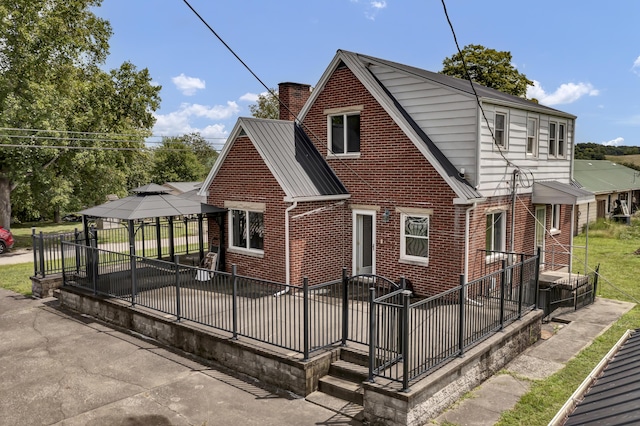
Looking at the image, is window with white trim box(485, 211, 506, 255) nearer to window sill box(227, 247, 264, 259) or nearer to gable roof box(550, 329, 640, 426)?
window sill box(227, 247, 264, 259)

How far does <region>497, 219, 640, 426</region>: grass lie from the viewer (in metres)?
7.95

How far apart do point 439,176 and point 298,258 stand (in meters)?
4.41

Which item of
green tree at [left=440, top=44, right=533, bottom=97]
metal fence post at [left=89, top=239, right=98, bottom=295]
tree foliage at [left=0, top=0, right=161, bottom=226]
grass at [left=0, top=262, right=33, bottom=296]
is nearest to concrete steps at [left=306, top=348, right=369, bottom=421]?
metal fence post at [left=89, top=239, right=98, bottom=295]

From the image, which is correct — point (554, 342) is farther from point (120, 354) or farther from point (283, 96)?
point (283, 96)

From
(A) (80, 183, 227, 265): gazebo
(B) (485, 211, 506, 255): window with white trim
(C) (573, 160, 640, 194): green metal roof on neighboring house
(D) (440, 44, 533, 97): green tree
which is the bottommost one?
(B) (485, 211, 506, 255): window with white trim

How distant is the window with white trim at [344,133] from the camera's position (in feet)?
48.7

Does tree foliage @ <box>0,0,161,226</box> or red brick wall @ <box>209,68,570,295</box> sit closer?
red brick wall @ <box>209,68,570,295</box>

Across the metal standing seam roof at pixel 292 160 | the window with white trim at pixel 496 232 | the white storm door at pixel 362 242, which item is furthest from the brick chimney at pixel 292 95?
the window with white trim at pixel 496 232

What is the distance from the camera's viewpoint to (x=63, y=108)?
88.1ft

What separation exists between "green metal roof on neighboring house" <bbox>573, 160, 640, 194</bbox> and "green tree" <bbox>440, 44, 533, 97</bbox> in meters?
8.10

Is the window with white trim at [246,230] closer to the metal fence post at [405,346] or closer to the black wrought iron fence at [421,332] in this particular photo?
the black wrought iron fence at [421,332]

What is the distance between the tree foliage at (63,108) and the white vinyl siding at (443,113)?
63.9ft

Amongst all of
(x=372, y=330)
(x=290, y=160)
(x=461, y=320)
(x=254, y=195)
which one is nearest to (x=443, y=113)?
(x=290, y=160)

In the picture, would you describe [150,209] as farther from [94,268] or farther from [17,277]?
[17,277]
